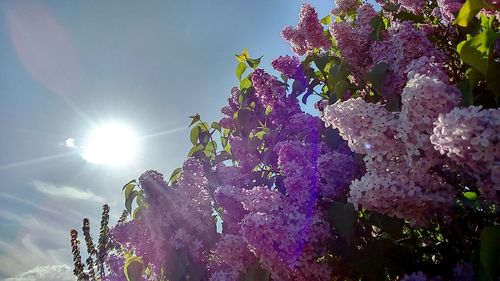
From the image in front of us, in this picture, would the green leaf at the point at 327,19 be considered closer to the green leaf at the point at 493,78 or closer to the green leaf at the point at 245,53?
the green leaf at the point at 245,53

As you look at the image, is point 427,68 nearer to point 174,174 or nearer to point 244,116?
point 244,116

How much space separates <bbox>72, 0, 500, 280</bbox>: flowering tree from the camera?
1.59 m

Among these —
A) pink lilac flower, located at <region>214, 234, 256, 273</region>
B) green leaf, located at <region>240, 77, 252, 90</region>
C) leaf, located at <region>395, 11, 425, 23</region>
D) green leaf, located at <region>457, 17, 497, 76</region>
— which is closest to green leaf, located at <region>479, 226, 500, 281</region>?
green leaf, located at <region>457, 17, 497, 76</region>

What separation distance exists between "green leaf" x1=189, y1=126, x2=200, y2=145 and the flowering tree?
15 centimetres

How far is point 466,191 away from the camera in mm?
2080

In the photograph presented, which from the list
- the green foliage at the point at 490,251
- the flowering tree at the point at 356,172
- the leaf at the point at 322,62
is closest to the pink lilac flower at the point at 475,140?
the flowering tree at the point at 356,172

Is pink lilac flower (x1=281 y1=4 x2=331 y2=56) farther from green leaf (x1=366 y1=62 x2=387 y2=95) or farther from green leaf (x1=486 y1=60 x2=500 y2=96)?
green leaf (x1=486 y1=60 x2=500 y2=96)

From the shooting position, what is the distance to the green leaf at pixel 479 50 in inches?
63.5

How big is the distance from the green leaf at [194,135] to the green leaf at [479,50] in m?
2.82

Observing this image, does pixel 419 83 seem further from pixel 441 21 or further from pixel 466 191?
pixel 441 21

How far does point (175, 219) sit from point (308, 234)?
3.33 ft

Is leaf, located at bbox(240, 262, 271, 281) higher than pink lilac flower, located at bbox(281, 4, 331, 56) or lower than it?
lower

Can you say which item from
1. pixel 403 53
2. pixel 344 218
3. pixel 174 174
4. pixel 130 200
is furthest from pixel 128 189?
pixel 403 53

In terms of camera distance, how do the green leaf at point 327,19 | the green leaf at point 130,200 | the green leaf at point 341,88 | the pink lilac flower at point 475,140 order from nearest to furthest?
the pink lilac flower at point 475,140
the green leaf at point 341,88
the green leaf at point 130,200
the green leaf at point 327,19
